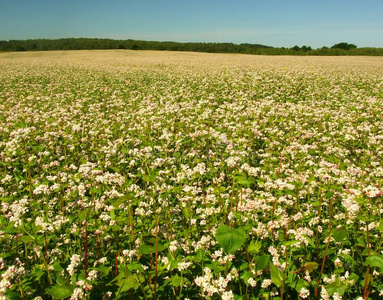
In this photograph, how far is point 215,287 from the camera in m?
2.47

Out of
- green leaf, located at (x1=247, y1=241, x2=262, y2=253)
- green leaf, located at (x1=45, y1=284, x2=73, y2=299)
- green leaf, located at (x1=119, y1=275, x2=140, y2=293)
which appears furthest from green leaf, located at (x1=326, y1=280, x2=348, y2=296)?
green leaf, located at (x1=45, y1=284, x2=73, y2=299)

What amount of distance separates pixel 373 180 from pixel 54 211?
5306mm

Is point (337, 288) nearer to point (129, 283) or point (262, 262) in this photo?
point (262, 262)

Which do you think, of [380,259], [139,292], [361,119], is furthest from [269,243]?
[361,119]

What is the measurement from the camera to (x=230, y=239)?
2268 millimetres

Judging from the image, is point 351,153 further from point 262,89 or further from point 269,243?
point 262,89

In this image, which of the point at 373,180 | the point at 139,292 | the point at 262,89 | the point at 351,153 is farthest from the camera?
the point at 262,89

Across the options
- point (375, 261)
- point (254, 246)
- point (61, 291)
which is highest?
point (375, 261)

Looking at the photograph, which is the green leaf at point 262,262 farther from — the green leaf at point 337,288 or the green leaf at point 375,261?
the green leaf at point 375,261

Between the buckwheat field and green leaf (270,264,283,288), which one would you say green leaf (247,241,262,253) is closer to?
the buckwheat field

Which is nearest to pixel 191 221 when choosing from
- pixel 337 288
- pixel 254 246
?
pixel 254 246

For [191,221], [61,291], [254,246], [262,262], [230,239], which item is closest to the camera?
[61,291]

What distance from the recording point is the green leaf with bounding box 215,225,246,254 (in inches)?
86.9

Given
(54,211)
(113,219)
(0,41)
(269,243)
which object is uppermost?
(0,41)
